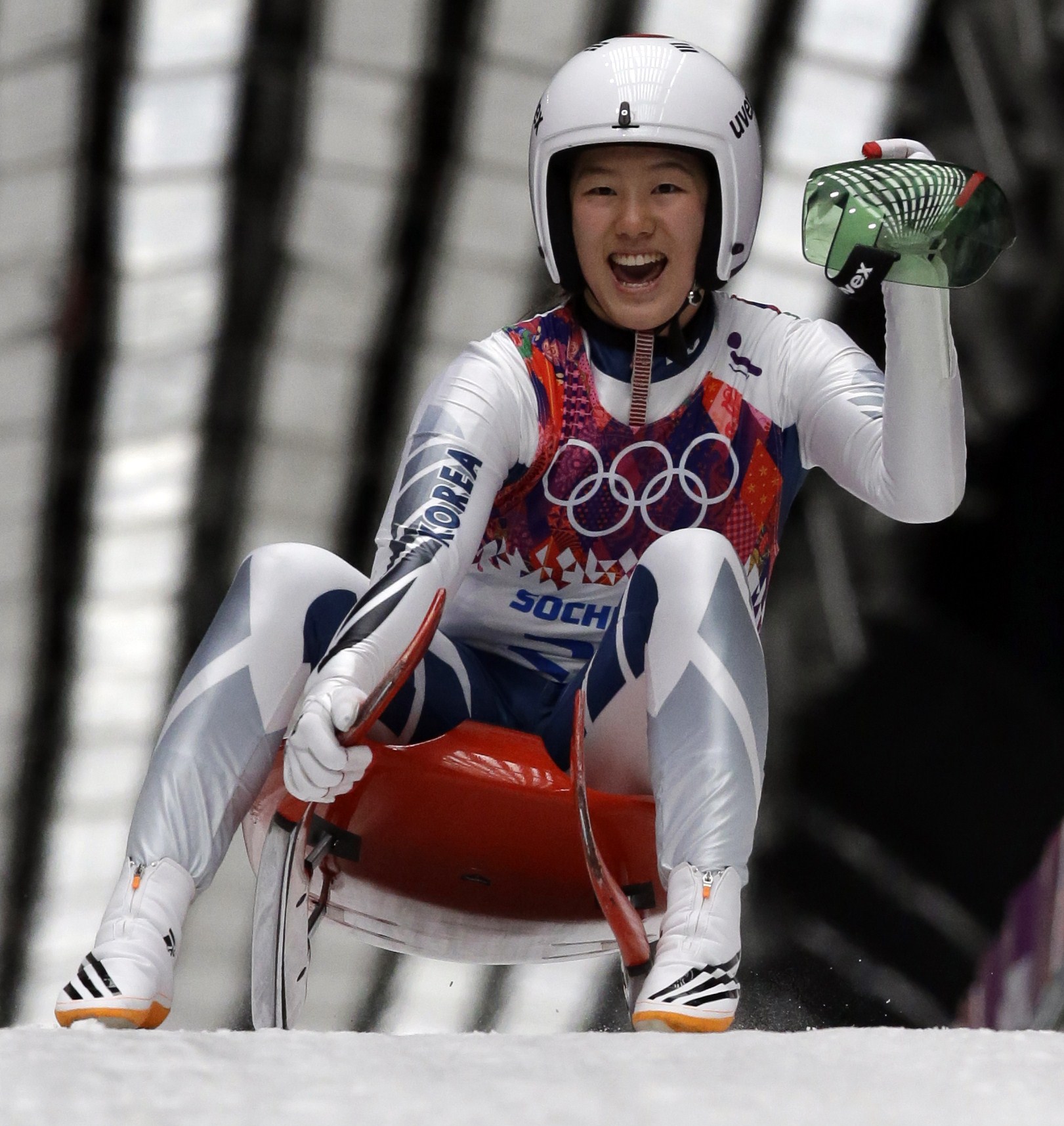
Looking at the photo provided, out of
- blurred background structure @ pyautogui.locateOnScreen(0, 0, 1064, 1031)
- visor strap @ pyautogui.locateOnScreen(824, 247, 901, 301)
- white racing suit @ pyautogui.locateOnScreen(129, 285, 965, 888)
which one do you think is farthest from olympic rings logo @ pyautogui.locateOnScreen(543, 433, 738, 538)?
blurred background structure @ pyautogui.locateOnScreen(0, 0, 1064, 1031)

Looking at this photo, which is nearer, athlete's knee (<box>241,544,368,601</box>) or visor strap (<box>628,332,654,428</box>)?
athlete's knee (<box>241,544,368,601</box>)

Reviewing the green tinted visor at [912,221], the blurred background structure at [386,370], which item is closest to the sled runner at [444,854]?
the green tinted visor at [912,221]

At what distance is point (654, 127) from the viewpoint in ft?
9.37

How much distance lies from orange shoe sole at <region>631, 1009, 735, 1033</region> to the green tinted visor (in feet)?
3.30

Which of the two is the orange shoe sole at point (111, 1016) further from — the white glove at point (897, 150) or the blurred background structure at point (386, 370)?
the blurred background structure at point (386, 370)

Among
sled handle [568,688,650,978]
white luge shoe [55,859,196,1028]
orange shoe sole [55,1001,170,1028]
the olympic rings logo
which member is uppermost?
the olympic rings logo

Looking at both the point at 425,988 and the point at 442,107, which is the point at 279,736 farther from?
the point at 425,988

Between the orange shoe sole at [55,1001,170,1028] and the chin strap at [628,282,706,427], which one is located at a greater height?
the chin strap at [628,282,706,427]

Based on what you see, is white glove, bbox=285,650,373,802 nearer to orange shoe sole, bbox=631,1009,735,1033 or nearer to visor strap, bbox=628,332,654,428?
orange shoe sole, bbox=631,1009,735,1033

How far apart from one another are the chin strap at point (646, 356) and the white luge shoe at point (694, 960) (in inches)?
31.1

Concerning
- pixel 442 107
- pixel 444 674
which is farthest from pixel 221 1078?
pixel 442 107

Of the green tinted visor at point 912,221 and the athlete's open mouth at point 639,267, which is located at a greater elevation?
the green tinted visor at point 912,221

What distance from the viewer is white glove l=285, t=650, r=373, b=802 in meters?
2.45

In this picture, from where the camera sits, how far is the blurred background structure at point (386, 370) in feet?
21.7
